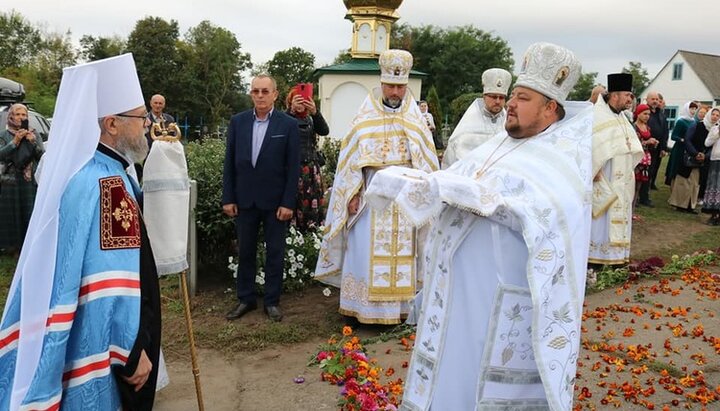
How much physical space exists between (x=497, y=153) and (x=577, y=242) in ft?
1.84

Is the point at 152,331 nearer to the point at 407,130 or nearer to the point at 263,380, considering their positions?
the point at 263,380

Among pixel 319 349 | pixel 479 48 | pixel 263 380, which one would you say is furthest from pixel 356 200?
pixel 479 48

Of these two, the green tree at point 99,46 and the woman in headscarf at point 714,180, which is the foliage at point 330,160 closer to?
the woman in headscarf at point 714,180

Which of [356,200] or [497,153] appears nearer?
[497,153]

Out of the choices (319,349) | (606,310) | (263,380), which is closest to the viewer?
(263,380)

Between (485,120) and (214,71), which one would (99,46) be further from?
(485,120)

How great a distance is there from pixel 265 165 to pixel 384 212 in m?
1.13

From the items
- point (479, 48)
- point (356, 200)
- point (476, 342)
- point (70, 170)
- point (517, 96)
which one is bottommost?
point (476, 342)

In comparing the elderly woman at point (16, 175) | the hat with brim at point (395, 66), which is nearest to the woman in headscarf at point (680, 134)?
the hat with brim at point (395, 66)

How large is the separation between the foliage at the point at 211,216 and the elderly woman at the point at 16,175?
2.49 metres

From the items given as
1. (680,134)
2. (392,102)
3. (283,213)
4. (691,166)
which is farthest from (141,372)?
(680,134)

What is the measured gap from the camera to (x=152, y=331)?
9.32 feet

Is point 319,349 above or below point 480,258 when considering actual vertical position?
below

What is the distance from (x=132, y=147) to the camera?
9.27ft
